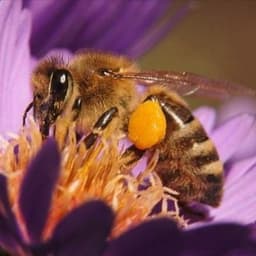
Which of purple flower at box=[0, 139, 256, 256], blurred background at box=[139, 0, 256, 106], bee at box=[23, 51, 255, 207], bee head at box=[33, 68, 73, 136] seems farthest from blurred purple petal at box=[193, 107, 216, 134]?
blurred background at box=[139, 0, 256, 106]

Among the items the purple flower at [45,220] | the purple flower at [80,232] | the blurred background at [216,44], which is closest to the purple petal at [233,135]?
the purple flower at [80,232]

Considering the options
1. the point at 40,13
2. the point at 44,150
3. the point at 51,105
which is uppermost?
the point at 40,13

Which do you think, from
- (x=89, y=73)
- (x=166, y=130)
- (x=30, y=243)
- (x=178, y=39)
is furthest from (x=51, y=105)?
(x=178, y=39)

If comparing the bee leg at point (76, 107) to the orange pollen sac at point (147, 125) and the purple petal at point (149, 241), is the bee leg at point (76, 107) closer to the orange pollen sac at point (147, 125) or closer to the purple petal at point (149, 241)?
the orange pollen sac at point (147, 125)

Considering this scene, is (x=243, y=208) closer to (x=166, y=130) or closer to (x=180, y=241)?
(x=166, y=130)

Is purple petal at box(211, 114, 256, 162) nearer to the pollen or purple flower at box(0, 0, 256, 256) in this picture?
purple flower at box(0, 0, 256, 256)

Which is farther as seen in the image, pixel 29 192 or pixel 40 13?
pixel 40 13

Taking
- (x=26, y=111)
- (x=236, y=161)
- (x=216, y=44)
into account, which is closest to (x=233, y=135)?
(x=236, y=161)

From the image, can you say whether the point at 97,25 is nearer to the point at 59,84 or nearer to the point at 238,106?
the point at 59,84
